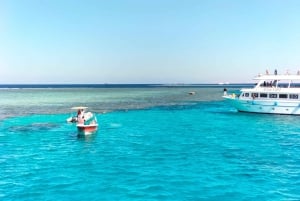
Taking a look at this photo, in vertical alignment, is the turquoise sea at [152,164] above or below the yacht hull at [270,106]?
below

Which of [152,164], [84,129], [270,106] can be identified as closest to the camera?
[152,164]

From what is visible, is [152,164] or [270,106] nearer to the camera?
[152,164]

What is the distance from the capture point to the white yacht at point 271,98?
59656 millimetres

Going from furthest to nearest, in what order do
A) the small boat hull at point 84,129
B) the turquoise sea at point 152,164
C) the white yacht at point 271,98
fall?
the white yacht at point 271,98 < the small boat hull at point 84,129 < the turquoise sea at point 152,164

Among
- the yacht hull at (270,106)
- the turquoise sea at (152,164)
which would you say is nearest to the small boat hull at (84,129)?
the turquoise sea at (152,164)

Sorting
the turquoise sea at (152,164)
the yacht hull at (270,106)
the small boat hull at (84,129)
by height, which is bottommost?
the turquoise sea at (152,164)

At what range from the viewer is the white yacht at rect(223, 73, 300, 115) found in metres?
59.7

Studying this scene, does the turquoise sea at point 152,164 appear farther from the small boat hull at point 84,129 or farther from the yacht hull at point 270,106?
the yacht hull at point 270,106

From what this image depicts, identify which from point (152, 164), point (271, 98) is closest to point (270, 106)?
point (271, 98)

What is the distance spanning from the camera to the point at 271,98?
201 feet

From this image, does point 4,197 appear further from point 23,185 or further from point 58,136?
point 58,136

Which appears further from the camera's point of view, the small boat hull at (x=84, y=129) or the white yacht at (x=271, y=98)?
the white yacht at (x=271, y=98)

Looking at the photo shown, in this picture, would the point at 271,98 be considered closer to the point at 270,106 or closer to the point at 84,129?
the point at 270,106

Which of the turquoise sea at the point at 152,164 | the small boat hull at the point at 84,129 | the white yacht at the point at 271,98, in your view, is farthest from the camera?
the white yacht at the point at 271,98
